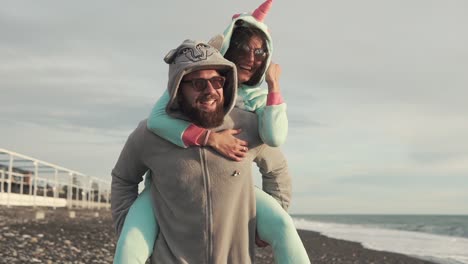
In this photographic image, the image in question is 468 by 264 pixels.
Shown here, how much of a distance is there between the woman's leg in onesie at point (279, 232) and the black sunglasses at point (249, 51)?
764mm

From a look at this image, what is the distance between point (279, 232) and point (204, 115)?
73 centimetres

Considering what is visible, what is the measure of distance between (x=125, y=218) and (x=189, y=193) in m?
0.43

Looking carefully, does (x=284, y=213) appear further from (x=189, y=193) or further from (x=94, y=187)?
(x=94, y=187)

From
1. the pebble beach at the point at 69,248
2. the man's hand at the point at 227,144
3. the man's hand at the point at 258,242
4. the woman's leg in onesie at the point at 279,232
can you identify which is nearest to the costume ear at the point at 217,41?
the man's hand at the point at 227,144

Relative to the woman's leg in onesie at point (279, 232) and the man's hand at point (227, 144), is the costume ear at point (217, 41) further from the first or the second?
the woman's leg in onesie at point (279, 232)

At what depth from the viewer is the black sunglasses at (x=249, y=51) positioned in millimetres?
3240

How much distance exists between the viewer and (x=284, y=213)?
10.5 feet

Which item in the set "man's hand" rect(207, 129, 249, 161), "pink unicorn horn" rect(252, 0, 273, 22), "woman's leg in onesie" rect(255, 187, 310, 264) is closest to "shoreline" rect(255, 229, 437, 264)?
"woman's leg in onesie" rect(255, 187, 310, 264)

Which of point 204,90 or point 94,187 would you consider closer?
point 204,90

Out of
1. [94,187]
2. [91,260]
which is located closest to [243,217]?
[91,260]

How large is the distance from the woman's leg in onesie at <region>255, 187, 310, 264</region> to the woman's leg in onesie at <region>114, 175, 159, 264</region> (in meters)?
0.56

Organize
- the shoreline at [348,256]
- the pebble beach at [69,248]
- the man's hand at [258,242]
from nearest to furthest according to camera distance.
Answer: the man's hand at [258,242] → the pebble beach at [69,248] → the shoreline at [348,256]

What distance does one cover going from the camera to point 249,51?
10.6 feet

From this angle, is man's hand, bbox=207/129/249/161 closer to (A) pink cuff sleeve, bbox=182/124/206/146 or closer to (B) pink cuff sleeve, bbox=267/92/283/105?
(A) pink cuff sleeve, bbox=182/124/206/146
